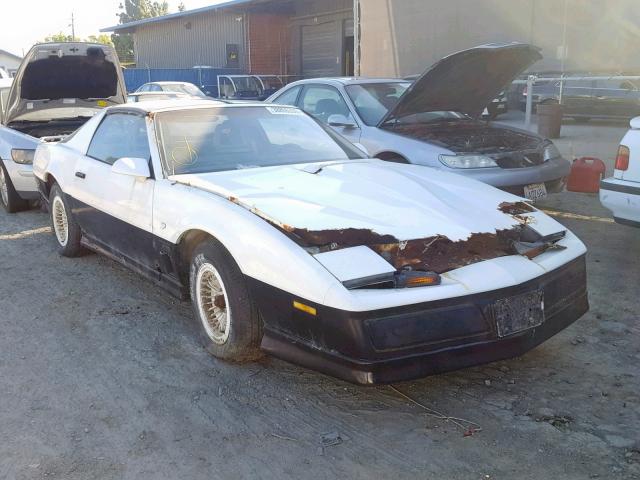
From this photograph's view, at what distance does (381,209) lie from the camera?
343 centimetres

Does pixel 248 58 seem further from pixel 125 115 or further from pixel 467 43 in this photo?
pixel 125 115

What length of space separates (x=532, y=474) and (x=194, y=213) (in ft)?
6.97

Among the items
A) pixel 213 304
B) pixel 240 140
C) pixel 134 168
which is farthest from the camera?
pixel 240 140

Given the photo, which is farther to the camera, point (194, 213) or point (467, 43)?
point (467, 43)

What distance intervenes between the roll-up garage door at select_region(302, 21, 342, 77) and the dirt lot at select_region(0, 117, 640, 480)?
22204mm

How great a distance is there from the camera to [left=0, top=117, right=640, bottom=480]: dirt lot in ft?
8.79

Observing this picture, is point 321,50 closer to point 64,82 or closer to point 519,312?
point 64,82

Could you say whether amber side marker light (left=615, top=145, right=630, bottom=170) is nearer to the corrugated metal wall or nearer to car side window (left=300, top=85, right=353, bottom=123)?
car side window (left=300, top=85, right=353, bottom=123)

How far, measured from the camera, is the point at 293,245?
3014mm

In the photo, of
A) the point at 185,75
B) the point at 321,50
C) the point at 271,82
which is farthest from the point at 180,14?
the point at 271,82

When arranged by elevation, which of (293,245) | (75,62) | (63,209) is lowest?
(63,209)

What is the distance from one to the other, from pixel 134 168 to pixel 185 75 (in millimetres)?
24399

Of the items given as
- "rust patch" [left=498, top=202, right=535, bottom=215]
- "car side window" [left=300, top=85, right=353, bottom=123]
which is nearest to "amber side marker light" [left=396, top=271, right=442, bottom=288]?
"rust patch" [left=498, top=202, right=535, bottom=215]

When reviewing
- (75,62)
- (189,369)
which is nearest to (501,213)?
(189,369)
